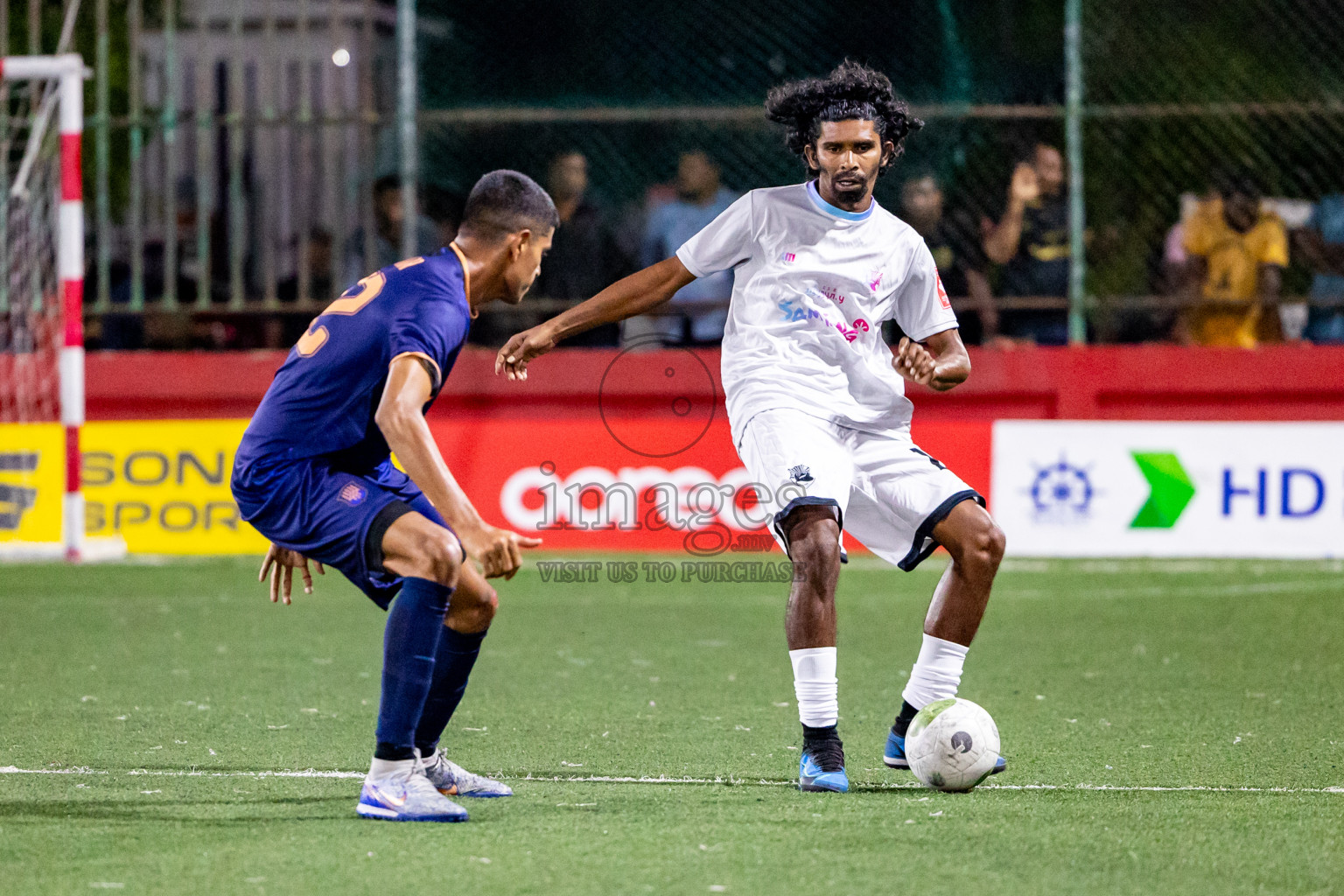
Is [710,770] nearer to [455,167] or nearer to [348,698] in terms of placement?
[348,698]

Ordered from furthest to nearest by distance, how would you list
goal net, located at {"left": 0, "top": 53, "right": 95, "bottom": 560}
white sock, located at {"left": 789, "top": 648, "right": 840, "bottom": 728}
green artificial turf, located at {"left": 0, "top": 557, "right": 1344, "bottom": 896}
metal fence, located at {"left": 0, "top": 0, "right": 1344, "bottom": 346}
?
metal fence, located at {"left": 0, "top": 0, "right": 1344, "bottom": 346}
goal net, located at {"left": 0, "top": 53, "right": 95, "bottom": 560}
white sock, located at {"left": 789, "top": 648, "right": 840, "bottom": 728}
green artificial turf, located at {"left": 0, "top": 557, "right": 1344, "bottom": 896}

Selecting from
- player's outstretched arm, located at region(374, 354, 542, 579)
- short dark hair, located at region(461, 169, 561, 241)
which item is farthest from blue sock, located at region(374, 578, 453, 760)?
short dark hair, located at region(461, 169, 561, 241)

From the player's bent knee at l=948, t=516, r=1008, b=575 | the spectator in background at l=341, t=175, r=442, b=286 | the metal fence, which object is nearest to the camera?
the player's bent knee at l=948, t=516, r=1008, b=575

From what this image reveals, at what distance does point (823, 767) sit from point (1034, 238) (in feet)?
24.8

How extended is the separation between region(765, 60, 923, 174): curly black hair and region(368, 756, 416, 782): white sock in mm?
2260

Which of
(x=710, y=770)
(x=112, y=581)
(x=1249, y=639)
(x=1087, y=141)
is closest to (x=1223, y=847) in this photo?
(x=710, y=770)

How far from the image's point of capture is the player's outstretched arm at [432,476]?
13.6 ft

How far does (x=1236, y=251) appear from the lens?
11828 millimetres

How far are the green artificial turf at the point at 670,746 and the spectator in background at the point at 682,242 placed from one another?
2297 millimetres

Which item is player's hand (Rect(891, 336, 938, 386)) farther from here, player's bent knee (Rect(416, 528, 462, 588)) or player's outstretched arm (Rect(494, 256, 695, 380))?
player's bent knee (Rect(416, 528, 462, 588))

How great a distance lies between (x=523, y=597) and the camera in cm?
984

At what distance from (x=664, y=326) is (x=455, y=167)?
1.81 m

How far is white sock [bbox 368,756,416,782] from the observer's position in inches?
175

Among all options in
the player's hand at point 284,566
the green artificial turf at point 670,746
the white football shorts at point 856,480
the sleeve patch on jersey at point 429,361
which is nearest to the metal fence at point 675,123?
the green artificial turf at point 670,746
